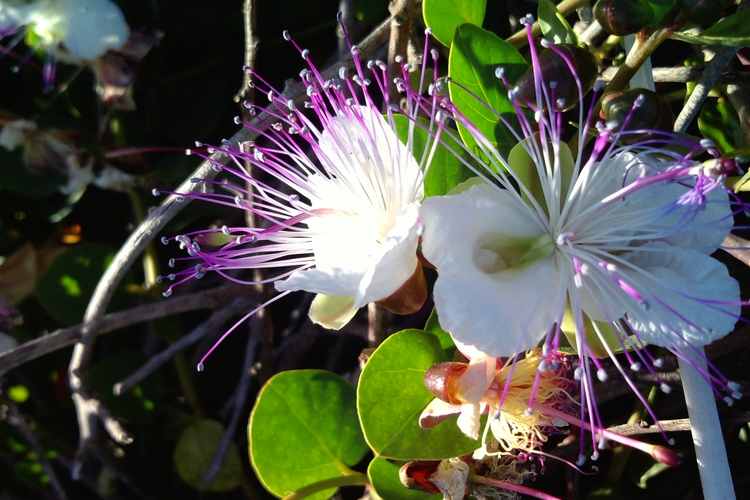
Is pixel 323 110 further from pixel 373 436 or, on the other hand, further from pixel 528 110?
pixel 373 436

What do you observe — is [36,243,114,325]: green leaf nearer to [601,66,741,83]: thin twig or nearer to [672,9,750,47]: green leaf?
[601,66,741,83]: thin twig

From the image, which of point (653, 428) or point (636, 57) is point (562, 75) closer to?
point (636, 57)

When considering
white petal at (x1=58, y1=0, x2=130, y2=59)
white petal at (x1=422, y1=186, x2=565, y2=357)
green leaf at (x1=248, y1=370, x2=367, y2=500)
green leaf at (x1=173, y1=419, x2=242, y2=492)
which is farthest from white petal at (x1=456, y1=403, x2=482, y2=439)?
white petal at (x1=58, y1=0, x2=130, y2=59)

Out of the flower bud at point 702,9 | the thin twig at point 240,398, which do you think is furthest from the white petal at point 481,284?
the thin twig at point 240,398

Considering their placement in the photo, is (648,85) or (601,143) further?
(648,85)

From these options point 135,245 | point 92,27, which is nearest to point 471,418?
point 135,245

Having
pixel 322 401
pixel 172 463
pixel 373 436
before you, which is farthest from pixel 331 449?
pixel 172 463

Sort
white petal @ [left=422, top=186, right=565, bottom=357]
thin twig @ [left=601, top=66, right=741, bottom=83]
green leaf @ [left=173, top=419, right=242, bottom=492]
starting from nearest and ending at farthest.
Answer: white petal @ [left=422, top=186, right=565, bottom=357]
thin twig @ [left=601, top=66, right=741, bottom=83]
green leaf @ [left=173, top=419, right=242, bottom=492]
